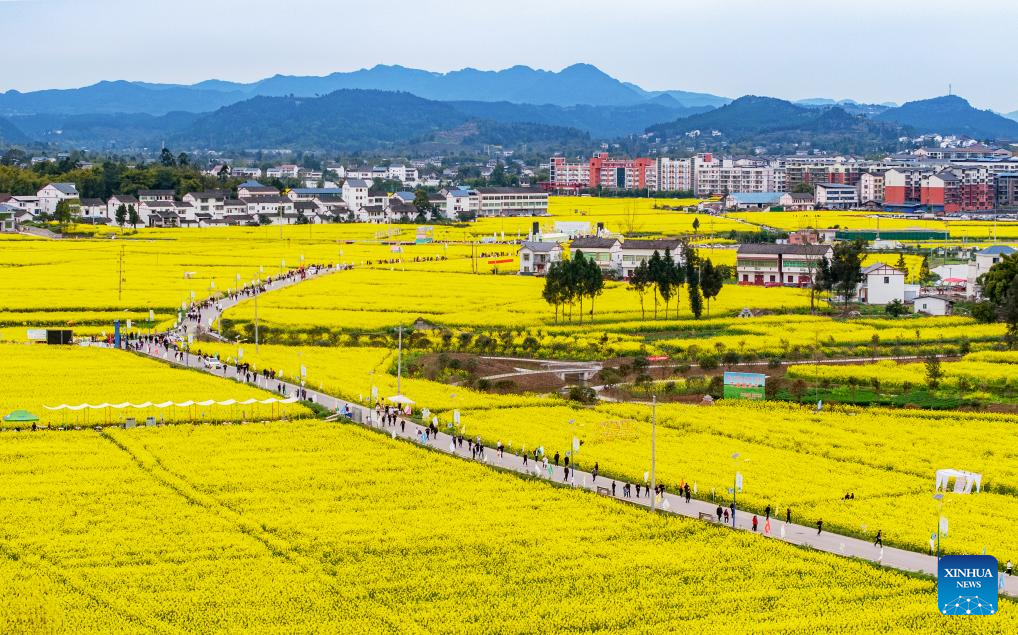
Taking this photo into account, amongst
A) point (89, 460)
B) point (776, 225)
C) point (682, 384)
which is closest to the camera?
point (89, 460)

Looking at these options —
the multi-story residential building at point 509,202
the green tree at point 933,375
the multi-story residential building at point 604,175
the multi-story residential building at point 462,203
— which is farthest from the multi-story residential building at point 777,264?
the multi-story residential building at point 604,175

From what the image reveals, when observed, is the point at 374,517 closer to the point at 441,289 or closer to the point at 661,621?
the point at 661,621

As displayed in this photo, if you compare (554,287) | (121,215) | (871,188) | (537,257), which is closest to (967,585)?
(554,287)

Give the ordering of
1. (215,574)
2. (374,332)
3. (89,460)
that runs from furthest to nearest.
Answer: (374,332)
(89,460)
(215,574)

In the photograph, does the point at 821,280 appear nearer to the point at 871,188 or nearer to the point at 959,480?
the point at 959,480

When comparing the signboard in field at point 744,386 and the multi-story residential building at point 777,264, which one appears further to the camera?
the multi-story residential building at point 777,264

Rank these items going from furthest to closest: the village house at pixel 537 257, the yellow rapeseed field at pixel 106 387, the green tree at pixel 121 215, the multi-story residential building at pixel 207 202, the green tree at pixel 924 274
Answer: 1. the multi-story residential building at pixel 207 202
2. the green tree at pixel 121 215
3. the village house at pixel 537 257
4. the green tree at pixel 924 274
5. the yellow rapeseed field at pixel 106 387

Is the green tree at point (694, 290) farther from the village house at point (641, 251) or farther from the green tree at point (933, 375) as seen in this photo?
the green tree at point (933, 375)

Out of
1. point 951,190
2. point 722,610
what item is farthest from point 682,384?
point 951,190
